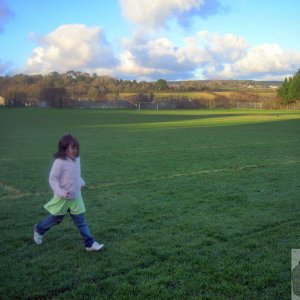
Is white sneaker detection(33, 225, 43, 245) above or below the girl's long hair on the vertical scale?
below

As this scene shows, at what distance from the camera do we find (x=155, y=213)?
26.2 ft

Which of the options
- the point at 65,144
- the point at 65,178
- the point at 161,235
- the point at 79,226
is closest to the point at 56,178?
Result: the point at 65,178

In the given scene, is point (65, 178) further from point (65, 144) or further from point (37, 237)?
point (37, 237)

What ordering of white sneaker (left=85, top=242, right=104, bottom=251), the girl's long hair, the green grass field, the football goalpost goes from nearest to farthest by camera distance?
1. the green grass field
2. the girl's long hair
3. white sneaker (left=85, top=242, right=104, bottom=251)
4. the football goalpost

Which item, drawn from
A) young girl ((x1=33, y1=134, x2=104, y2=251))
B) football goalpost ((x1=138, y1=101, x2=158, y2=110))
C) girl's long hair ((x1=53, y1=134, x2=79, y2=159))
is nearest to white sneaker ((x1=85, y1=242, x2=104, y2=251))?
young girl ((x1=33, y1=134, x2=104, y2=251))

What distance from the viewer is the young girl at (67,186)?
229 inches

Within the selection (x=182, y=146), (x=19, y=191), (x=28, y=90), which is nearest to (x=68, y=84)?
(x=28, y=90)

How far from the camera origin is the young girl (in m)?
5.82

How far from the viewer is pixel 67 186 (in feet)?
19.4

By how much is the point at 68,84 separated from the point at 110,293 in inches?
5421

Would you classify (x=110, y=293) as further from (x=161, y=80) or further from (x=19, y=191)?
(x=161, y=80)

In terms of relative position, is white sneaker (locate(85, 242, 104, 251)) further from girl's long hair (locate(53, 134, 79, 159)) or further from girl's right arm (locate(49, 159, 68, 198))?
girl's long hair (locate(53, 134, 79, 159))

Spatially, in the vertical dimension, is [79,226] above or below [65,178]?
below

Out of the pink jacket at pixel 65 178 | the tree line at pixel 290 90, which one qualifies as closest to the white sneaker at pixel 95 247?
the pink jacket at pixel 65 178
